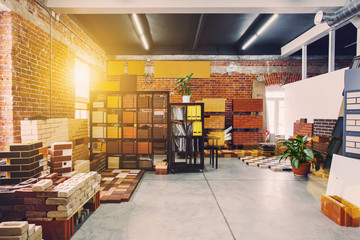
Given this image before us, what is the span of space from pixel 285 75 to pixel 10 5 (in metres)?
7.96

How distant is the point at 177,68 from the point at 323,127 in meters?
4.83

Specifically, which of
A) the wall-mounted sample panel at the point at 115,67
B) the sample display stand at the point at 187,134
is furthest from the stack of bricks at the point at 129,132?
the wall-mounted sample panel at the point at 115,67

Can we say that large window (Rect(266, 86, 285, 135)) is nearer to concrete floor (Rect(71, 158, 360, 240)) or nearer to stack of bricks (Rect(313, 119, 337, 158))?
stack of bricks (Rect(313, 119, 337, 158))

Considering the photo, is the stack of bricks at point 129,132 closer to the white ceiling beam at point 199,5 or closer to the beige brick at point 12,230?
the white ceiling beam at point 199,5

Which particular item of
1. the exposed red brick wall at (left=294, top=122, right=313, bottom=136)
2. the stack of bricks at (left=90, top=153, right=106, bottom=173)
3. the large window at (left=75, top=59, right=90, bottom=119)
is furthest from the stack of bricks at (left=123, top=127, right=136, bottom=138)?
the exposed red brick wall at (left=294, top=122, right=313, bottom=136)

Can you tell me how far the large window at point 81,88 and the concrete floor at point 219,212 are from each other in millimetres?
2936

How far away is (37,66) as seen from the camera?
3.63m

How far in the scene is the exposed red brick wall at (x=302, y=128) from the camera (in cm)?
570

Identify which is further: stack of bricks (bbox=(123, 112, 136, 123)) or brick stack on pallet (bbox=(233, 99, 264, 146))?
brick stack on pallet (bbox=(233, 99, 264, 146))

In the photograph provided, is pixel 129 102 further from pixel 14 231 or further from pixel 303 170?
pixel 303 170

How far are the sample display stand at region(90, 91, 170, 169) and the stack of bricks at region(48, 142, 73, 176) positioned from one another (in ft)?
6.41

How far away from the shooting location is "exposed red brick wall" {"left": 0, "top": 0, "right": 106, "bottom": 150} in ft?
→ 10.1

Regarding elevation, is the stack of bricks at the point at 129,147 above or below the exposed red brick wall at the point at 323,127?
below

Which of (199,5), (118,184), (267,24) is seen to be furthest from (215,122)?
(118,184)
